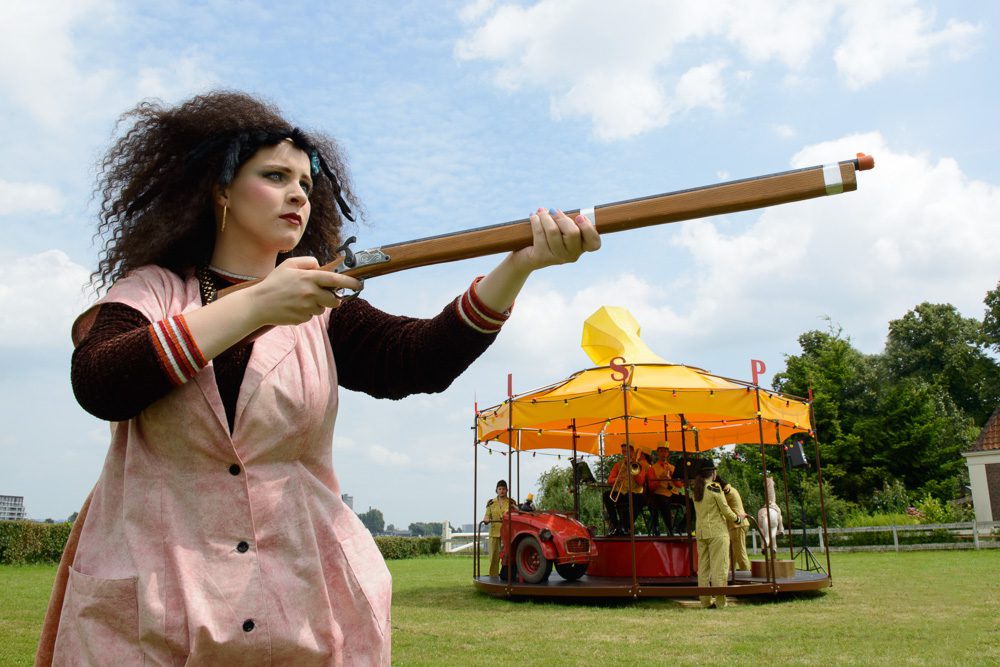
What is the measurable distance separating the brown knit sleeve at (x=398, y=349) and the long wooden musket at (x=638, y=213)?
0.19 metres

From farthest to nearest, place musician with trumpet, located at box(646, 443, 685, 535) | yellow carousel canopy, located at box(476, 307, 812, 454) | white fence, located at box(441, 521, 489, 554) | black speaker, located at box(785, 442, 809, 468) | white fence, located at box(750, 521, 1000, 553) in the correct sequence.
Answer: white fence, located at box(441, 521, 489, 554), white fence, located at box(750, 521, 1000, 553), black speaker, located at box(785, 442, 809, 468), musician with trumpet, located at box(646, 443, 685, 535), yellow carousel canopy, located at box(476, 307, 812, 454)

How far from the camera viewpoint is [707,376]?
1227cm

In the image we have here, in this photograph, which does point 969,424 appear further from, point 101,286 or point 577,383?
point 101,286

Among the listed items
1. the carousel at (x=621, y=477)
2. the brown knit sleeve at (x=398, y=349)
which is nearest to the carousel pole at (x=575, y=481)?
the carousel at (x=621, y=477)

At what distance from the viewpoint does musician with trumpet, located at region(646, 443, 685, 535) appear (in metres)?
13.9

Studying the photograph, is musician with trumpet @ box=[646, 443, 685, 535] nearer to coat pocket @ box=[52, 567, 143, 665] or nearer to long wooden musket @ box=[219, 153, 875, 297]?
long wooden musket @ box=[219, 153, 875, 297]

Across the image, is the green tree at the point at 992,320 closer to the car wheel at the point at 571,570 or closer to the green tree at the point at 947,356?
the green tree at the point at 947,356

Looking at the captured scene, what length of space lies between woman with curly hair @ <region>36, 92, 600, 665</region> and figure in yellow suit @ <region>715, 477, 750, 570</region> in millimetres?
10872

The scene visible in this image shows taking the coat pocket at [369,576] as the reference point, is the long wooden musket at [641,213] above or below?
above

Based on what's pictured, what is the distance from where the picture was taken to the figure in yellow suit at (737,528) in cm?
1265

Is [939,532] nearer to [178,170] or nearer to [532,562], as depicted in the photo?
[532,562]

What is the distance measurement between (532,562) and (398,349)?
36.5 feet

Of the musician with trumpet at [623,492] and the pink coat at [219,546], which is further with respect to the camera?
the musician with trumpet at [623,492]

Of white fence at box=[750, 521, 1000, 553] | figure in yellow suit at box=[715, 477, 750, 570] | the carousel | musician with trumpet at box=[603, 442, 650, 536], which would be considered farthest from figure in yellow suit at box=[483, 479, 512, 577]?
white fence at box=[750, 521, 1000, 553]
